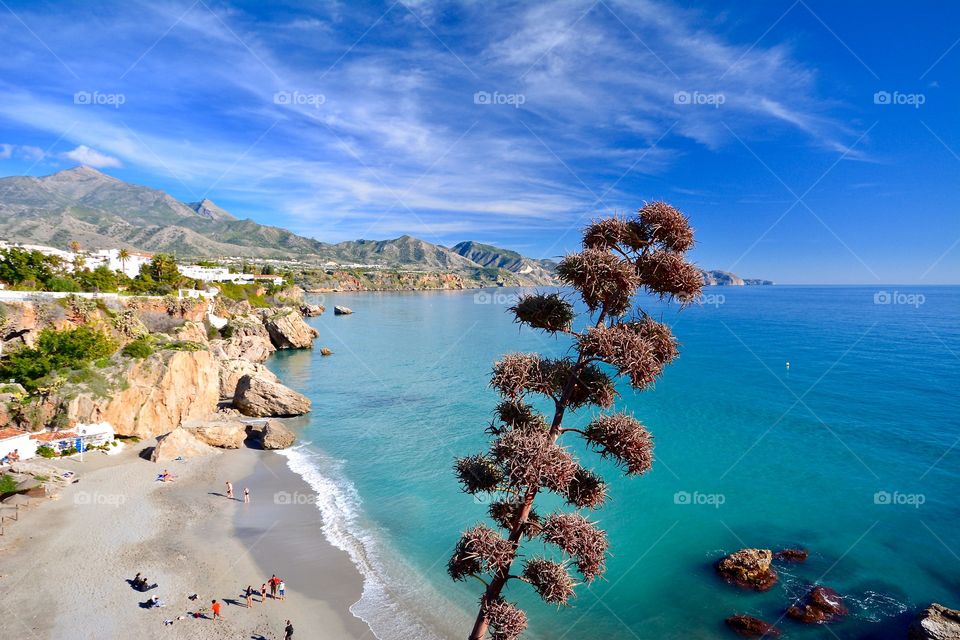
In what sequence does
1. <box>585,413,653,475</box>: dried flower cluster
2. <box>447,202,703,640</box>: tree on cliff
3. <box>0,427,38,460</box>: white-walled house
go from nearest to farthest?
<box>447,202,703,640</box>: tree on cliff, <box>585,413,653,475</box>: dried flower cluster, <box>0,427,38,460</box>: white-walled house

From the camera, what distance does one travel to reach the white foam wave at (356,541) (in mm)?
18766

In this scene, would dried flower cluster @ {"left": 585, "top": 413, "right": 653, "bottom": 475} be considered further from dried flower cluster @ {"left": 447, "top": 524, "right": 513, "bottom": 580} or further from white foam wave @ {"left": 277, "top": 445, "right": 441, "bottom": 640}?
white foam wave @ {"left": 277, "top": 445, "right": 441, "bottom": 640}

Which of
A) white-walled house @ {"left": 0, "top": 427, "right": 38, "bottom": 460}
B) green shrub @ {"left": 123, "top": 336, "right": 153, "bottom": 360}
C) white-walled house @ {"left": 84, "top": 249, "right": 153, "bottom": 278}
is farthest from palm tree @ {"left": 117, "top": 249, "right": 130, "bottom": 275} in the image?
white-walled house @ {"left": 0, "top": 427, "right": 38, "bottom": 460}

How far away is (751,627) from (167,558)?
24.5 metres

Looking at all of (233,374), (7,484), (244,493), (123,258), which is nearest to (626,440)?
(244,493)

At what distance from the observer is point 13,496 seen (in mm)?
24953

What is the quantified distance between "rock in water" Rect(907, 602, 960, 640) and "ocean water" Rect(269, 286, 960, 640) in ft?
2.76

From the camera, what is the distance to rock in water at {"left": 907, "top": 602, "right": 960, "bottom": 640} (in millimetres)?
17337

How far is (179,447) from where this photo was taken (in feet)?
109

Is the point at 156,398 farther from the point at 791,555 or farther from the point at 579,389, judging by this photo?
the point at 791,555

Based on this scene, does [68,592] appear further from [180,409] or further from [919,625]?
[919,625]

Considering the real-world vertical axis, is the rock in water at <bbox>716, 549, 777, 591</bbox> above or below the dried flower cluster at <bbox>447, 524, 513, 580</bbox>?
below

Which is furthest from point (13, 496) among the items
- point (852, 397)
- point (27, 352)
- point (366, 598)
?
point (852, 397)

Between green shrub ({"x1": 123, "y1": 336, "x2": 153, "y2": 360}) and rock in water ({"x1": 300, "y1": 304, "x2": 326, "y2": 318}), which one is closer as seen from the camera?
green shrub ({"x1": 123, "y1": 336, "x2": 153, "y2": 360})
